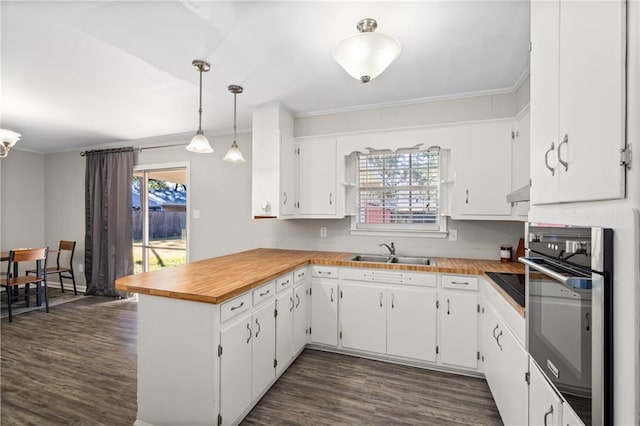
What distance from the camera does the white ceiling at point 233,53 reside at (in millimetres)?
1687

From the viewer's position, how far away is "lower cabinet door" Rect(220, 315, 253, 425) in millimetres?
1734

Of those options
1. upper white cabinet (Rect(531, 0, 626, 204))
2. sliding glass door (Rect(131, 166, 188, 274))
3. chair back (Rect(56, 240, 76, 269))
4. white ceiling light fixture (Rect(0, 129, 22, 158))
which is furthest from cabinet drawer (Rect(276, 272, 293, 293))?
chair back (Rect(56, 240, 76, 269))

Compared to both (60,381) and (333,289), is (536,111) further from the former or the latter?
(60,381)

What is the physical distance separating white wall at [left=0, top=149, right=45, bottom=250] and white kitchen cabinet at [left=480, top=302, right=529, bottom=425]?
711 cm

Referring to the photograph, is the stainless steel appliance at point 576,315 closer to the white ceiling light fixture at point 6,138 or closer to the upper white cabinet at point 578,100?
the upper white cabinet at point 578,100

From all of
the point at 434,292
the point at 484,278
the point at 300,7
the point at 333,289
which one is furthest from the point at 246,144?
the point at 484,278

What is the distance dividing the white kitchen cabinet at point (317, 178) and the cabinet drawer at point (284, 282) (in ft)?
3.10

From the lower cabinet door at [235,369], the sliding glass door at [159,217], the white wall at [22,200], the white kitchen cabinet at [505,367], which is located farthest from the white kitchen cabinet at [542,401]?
the white wall at [22,200]

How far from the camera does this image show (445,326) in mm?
2537

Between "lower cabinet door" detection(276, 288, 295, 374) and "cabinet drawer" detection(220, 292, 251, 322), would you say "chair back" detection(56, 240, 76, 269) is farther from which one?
"cabinet drawer" detection(220, 292, 251, 322)

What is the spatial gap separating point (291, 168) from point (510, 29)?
7.25 ft

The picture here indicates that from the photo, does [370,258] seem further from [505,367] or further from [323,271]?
[505,367]

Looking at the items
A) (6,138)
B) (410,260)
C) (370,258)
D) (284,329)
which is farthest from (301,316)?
(6,138)

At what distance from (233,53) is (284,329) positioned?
7.05 feet
